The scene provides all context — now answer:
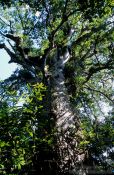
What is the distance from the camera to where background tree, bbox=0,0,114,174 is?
6.83 m

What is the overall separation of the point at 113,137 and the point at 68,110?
1.55m

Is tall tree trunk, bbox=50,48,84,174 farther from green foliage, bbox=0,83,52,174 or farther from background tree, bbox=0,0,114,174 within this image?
green foliage, bbox=0,83,52,174

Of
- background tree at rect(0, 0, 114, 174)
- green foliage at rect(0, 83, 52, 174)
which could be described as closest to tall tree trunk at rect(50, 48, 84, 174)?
background tree at rect(0, 0, 114, 174)

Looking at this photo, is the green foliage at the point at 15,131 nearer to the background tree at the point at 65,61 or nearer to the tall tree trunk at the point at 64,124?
the background tree at the point at 65,61

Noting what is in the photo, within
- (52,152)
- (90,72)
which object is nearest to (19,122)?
(52,152)

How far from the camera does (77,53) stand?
1291 centimetres

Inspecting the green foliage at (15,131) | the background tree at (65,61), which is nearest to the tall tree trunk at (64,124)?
the background tree at (65,61)

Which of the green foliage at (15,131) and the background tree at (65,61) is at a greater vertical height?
the background tree at (65,61)

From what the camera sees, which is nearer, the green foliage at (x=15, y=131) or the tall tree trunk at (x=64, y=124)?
the green foliage at (x=15, y=131)

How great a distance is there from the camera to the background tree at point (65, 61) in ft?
22.4

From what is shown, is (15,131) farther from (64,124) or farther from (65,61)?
(65,61)

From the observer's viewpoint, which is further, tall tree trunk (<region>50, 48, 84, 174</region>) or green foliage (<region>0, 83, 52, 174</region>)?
tall tree trunk (<region>50, 48, 84, 174</region>)

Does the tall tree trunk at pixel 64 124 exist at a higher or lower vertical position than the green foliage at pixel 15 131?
higher

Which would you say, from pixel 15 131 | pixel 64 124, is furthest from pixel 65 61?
pixel 15 131
